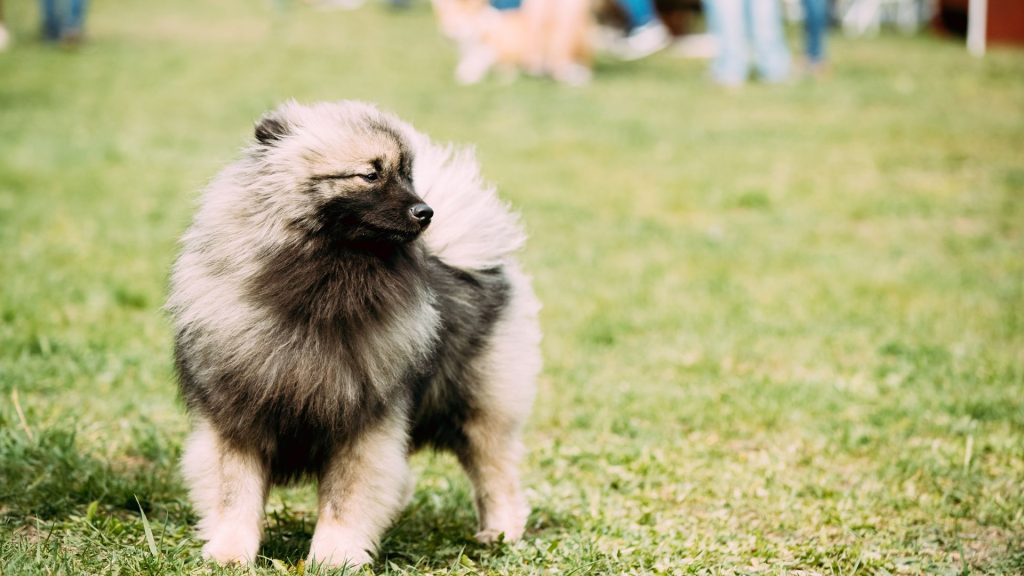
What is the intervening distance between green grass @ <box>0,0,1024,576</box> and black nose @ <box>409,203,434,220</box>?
0.96 metres

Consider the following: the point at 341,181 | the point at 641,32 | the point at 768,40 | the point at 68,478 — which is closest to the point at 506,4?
the point at 768,40

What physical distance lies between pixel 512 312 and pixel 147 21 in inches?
649

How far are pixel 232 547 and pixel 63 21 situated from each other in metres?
13.8

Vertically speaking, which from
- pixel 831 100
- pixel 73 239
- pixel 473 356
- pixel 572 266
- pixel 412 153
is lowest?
pixel 831 100

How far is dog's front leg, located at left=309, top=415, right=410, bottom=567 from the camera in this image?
3268 mm

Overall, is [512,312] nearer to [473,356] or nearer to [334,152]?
[473,356]

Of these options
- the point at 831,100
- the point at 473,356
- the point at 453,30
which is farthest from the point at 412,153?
the point at 453,30

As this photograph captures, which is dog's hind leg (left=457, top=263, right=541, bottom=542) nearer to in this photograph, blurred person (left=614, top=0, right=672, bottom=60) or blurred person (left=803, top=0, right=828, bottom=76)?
blurred person (left=803, top=0, right=828, bottom=76)

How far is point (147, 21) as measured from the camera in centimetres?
1855

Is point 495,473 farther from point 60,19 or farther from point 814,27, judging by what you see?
point 60,19

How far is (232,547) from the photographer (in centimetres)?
325

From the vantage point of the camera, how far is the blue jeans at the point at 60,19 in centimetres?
1505

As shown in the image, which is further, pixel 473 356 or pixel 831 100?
pixel 831 100

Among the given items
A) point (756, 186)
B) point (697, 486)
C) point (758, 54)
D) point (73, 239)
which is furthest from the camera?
point (758, 54)
